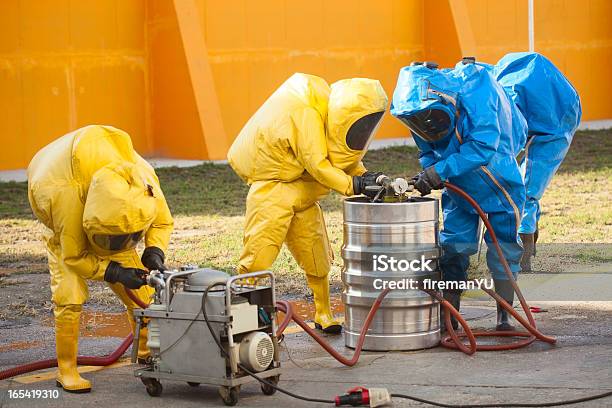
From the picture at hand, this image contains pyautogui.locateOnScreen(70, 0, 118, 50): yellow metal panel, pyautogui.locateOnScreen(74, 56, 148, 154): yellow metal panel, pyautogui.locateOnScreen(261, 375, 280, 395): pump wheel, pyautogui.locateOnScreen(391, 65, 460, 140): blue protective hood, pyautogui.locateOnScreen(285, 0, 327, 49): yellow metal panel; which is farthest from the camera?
pyautogui.locateOnScreen(285, 0, 327, 49): yellow metal panel

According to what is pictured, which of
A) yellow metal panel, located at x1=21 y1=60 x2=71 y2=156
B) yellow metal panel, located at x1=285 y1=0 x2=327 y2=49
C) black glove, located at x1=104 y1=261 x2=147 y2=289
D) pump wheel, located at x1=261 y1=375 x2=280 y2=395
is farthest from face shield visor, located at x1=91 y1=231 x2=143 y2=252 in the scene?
yellow metal panel, located at x1=285 y1=0 x2=327 y2=49

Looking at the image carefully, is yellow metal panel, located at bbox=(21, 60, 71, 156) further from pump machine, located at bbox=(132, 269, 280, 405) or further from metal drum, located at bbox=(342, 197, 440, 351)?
pump machine, located at bbox=(132, 269, 280, 405)

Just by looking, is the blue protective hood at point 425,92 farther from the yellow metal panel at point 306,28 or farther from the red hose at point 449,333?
the yellow metal panel at point 306,28

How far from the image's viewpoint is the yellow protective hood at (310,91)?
730cm

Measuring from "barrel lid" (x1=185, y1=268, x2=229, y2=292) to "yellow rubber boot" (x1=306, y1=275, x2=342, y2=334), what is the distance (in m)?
1.68

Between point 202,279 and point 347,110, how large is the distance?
5.55 feet

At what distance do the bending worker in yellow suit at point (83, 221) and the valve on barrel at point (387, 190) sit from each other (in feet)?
4.36

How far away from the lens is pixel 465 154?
701 cm

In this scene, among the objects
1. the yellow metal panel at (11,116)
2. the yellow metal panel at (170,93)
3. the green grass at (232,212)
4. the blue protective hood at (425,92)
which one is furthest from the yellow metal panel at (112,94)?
the blue protective hood at (425,92)

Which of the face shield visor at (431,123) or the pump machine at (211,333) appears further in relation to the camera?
the face shield visor at (431,123)

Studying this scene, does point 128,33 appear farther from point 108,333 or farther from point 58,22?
point 108,333

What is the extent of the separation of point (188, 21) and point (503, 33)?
673 centimetres

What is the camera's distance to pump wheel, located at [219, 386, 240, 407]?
229 inches

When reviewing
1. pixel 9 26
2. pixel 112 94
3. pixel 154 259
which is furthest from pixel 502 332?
pixel 112 94
